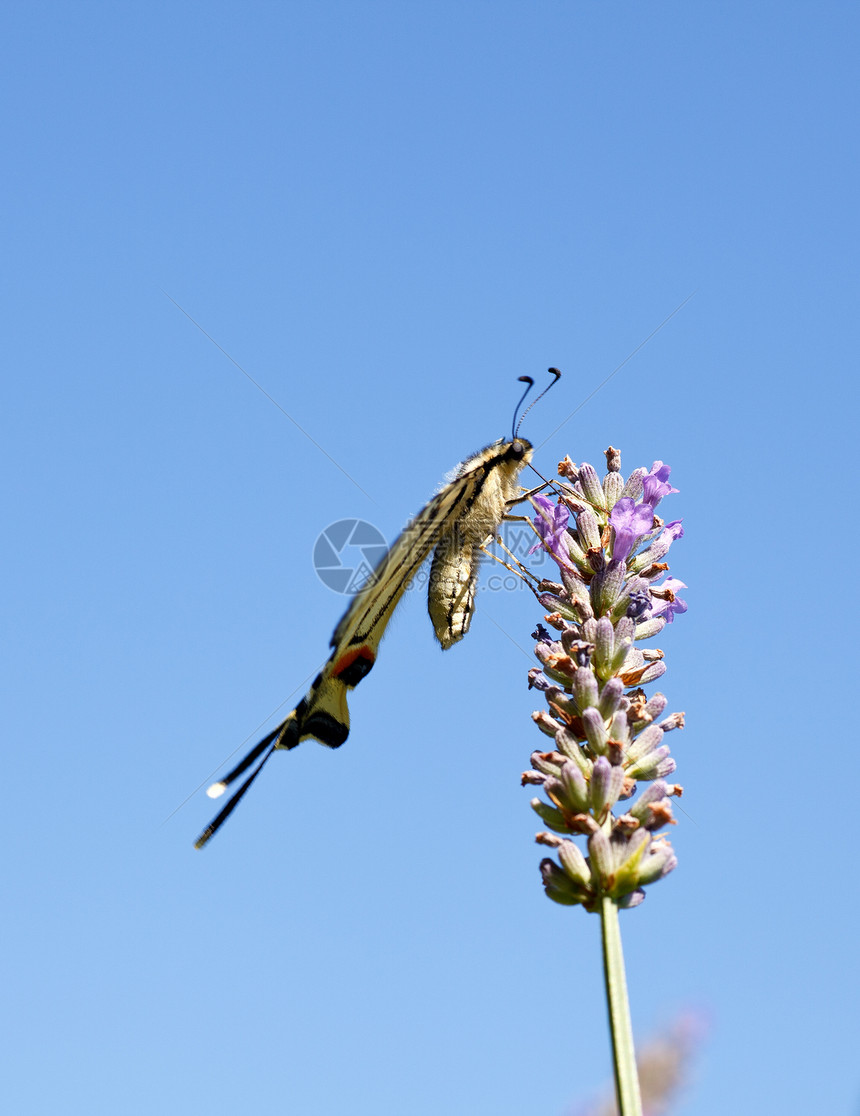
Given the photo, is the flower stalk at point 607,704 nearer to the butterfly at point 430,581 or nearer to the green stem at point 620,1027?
the green stem at point 620,1027

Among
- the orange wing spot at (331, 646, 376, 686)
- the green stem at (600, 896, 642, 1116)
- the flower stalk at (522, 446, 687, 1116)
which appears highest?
the orange wing spot at (331, 646, 376, 686)

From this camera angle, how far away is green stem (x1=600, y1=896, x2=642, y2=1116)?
1784 millimetres

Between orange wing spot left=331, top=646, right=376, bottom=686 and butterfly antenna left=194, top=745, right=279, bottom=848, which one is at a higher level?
orange wing spot left=331, top=646, right=376, bottom=686

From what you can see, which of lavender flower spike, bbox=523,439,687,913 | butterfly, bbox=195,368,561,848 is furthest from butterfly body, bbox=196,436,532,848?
lavender flower spike, bbox=523,439,687,913

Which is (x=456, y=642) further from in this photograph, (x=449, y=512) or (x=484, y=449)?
(x=484, y=449)

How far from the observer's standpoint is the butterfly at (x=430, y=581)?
4152 mm

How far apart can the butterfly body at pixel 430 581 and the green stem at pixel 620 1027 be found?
2.21 meters

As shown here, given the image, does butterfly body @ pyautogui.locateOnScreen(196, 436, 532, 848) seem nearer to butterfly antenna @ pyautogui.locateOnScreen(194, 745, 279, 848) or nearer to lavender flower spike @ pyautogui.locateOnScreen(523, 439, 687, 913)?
butterfly antenna @ pyautogui.locateOnScreen(194, 745, 279, 848)

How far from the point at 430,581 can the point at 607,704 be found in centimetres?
192

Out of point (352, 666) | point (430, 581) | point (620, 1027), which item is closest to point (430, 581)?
point (430, 581)

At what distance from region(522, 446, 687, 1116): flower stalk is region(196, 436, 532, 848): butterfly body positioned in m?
0.93

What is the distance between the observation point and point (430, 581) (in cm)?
450

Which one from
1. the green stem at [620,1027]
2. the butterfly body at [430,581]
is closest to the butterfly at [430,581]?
the butterfly body at [430,581]

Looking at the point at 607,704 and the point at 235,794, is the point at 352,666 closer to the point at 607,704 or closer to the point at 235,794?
the point at 235,794
